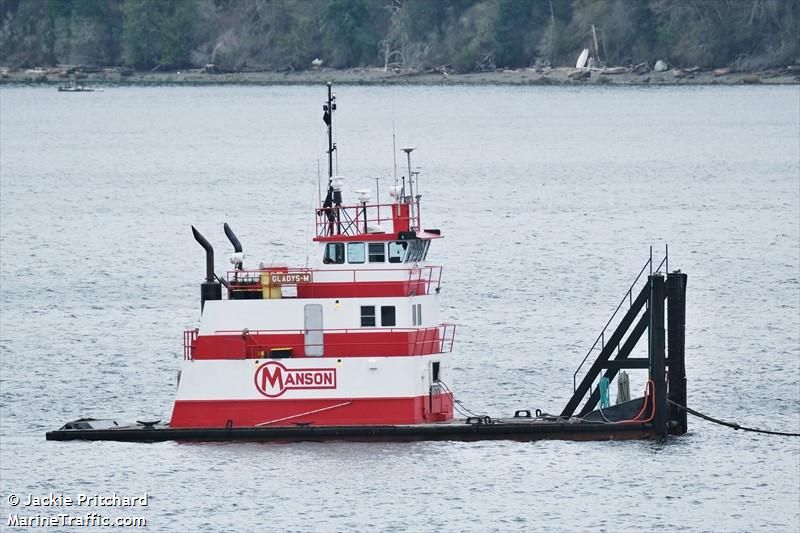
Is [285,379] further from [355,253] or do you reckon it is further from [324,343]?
[355,253]

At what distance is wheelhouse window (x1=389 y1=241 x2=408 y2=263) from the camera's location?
44156 mm

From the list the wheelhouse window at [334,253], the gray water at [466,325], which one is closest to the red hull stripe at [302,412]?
the gray water at [466,325]

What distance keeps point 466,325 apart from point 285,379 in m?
23.9

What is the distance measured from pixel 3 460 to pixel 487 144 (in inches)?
5227

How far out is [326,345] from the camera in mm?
43844

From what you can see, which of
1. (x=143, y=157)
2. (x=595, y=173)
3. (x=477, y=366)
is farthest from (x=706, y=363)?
(x=143, y=157)

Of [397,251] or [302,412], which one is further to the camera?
[397,251]

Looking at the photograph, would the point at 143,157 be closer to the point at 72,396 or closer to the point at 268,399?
the point at 72,396

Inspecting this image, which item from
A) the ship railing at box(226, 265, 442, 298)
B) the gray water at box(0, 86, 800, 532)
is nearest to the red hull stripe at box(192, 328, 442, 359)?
the ship railing at box(226, 265, 442, 298)

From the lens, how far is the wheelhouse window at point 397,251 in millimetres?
44156

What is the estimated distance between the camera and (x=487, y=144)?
176500 mm

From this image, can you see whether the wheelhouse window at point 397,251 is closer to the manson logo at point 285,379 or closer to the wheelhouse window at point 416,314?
the wheelhouse window at point 416,314

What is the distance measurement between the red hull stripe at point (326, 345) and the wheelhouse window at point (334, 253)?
1.82 metres

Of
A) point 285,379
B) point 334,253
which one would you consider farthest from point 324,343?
point 334,253
